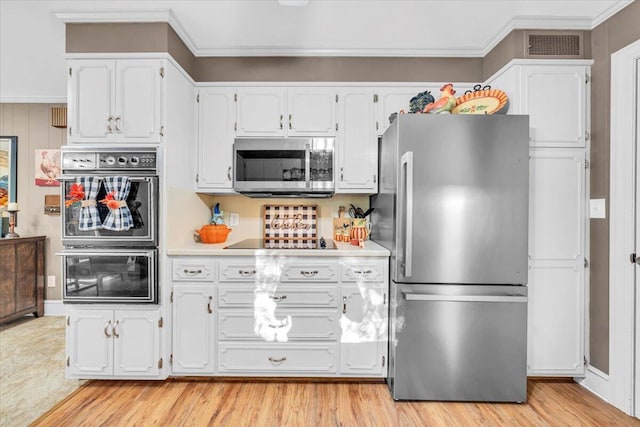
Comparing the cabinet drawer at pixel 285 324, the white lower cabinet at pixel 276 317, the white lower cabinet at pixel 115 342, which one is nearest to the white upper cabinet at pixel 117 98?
the white lower cabinet at pixel 276 317

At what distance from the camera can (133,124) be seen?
2193 mm

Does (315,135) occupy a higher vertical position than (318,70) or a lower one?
lower

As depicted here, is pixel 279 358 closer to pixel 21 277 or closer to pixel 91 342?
pixel 91 342

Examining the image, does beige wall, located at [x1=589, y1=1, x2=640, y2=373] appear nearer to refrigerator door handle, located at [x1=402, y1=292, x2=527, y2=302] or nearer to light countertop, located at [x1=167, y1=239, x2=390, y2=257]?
refrigerator door handle, located at [x1=402, y1=292, x2=527, y2=302]

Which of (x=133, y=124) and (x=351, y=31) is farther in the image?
(x=351, y=31)

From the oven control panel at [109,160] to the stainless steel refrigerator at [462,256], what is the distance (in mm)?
1659

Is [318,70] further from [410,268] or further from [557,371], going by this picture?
[557,371]

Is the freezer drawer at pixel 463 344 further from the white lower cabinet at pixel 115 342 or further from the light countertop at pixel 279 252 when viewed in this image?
the white lower cabinet at pixel 115 342

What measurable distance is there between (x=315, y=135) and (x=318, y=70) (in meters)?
0.55

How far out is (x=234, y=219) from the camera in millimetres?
3053

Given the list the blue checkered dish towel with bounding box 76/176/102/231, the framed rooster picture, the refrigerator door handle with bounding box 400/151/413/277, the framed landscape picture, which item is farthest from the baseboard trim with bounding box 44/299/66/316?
the refrigerator door handle with bounding box 400/151/413/277

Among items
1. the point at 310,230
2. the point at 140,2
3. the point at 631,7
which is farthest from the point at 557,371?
the point at 140,2

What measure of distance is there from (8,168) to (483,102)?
4987mm

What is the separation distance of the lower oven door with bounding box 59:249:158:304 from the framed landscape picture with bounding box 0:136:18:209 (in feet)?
8.17
